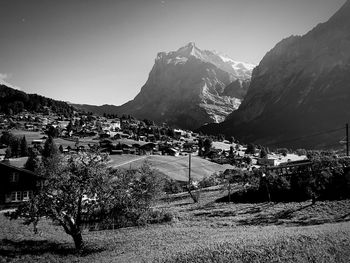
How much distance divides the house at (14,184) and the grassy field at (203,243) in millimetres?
23043

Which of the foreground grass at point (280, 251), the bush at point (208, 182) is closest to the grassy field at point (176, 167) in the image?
the bush at point (208, 182)

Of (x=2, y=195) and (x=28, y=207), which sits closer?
(x=28, y=207)

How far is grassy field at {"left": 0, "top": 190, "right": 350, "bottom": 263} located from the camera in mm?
26234

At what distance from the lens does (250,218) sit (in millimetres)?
47688

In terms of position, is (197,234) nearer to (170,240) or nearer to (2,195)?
(170,240)

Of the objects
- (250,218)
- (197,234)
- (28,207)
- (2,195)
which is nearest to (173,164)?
(2,195)

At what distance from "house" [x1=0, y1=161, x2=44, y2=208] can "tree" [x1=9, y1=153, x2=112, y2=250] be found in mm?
39586

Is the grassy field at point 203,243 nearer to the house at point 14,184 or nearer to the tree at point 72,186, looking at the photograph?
the tree at point 72,186

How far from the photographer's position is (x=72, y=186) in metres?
29.9

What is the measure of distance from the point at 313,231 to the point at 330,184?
29014 millimetres

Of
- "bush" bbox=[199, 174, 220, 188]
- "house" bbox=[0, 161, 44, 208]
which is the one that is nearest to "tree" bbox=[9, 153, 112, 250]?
"house" bbox=[0, 161, 44, 208]

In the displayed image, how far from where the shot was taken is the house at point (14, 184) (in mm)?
64875

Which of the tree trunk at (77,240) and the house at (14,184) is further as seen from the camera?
the house at (14,184)

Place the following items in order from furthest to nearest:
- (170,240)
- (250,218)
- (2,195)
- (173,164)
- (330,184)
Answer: (173,164) → (2,195) → (330,184) → (250,218) → (170,240)
